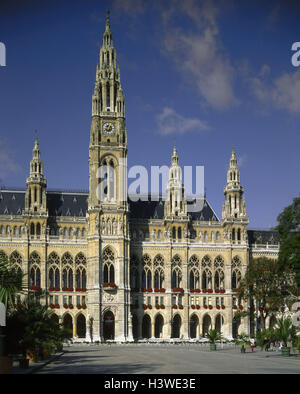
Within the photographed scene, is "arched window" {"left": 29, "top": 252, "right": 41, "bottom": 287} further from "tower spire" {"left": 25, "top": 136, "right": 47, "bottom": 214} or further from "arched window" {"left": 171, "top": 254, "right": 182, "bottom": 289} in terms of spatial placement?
"arched window" {"left": 171, "top": 254, "right": 182, "bottom": 289}

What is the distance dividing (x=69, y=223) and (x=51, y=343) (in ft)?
195

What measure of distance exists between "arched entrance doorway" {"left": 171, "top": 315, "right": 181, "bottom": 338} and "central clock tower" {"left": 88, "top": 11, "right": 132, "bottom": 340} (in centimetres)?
1026

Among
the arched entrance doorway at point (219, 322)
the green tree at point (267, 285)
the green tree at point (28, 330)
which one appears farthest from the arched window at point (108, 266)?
the green tree at point (28, 330)

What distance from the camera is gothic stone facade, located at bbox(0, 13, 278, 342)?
105m

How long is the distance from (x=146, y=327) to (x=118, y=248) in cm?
1530

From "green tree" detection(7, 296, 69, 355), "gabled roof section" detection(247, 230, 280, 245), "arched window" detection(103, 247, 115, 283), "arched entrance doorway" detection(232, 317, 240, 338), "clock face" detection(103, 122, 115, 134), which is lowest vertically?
"arched entrance doorway" detection(232, 317, 240, 338)

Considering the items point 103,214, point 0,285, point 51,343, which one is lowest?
point 51,343

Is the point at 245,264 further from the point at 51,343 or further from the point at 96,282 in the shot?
the point at 51,343

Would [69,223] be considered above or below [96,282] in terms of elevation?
above

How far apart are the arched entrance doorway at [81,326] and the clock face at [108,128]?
101ft

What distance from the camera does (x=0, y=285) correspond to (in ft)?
146

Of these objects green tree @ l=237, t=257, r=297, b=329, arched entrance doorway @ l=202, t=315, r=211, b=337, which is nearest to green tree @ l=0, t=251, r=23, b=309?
green tree @ l=237, t=257, r=297, b=329
